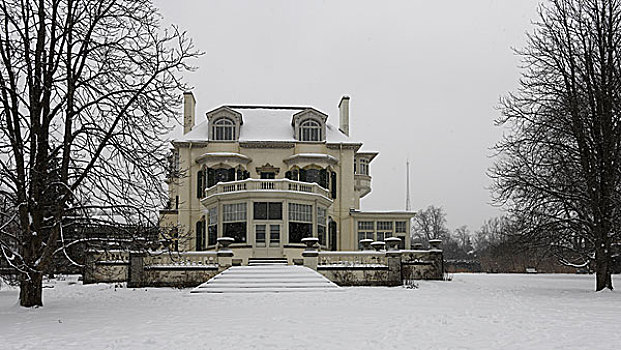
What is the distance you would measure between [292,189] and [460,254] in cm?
5009

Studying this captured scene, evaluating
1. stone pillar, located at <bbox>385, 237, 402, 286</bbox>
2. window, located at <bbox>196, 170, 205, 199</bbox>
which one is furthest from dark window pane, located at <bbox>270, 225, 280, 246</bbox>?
stone pillar, located at <bbox>385, 237, 402, 286</bbox>

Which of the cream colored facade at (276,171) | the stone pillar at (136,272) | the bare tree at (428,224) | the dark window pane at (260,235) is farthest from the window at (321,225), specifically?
the bare tree at (428,224)

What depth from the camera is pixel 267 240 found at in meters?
30.8

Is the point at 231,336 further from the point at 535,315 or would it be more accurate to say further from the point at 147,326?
the point at 535,315

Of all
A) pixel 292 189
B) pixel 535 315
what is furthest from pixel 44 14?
pixel 292 189

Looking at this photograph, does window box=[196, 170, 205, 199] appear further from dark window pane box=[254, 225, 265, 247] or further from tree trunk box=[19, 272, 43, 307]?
tree trunk box=[19, 272, 43, 307]

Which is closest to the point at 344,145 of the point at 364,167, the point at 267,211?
the point at 364,167

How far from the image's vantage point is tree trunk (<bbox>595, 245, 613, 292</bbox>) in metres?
19.4

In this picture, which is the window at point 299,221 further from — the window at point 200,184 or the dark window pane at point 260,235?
the window at point 200,184

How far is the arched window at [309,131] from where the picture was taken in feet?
122

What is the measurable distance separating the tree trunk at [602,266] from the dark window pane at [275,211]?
50.6ft

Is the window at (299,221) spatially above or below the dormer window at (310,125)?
below

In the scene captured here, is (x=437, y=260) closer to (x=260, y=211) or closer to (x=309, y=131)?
(x=260, y=211)

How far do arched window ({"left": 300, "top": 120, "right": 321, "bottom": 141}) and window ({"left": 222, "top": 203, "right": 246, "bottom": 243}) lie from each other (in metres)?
7.56
